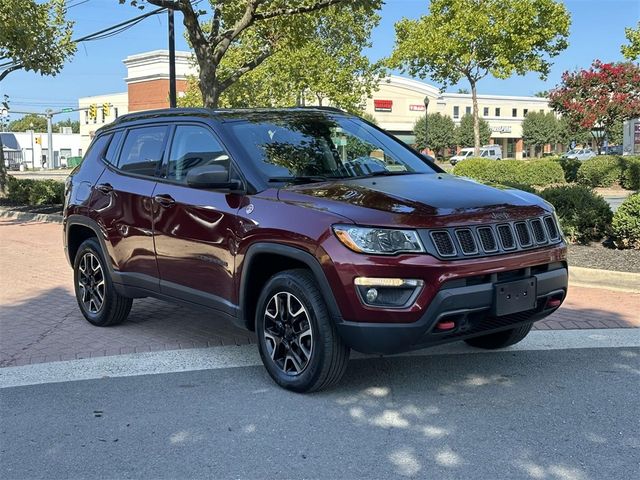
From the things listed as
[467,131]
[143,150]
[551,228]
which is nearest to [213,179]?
[143,150]

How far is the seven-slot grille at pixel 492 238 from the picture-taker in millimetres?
3762

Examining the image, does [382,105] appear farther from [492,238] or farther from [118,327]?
[492,238]

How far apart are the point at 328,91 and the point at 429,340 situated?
95.5 ft

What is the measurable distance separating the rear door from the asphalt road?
3.59 feet

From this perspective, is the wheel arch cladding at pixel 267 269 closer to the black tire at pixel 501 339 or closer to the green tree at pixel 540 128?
the black tire at pixel 501 339

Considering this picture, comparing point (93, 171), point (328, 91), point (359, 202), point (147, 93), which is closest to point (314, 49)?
point (328, 91)

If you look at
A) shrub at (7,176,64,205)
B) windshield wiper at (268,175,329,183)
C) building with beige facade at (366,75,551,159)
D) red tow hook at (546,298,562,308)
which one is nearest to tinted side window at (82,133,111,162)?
windshield wiper at (268,175,329,183)

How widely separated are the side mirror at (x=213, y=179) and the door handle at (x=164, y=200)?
528 millimetres

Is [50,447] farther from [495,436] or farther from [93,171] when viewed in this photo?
[93,171]

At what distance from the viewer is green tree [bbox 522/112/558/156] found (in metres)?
84.2

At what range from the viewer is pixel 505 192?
4492 mm

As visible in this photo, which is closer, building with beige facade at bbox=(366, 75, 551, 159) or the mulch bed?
the mulch bed

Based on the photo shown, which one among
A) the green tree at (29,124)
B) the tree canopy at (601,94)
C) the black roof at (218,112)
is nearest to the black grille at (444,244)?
the black roof at (218,112)

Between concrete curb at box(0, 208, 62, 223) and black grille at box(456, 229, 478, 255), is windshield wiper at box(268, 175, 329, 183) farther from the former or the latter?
concrete curb at box(0, 208, 62, 223)
